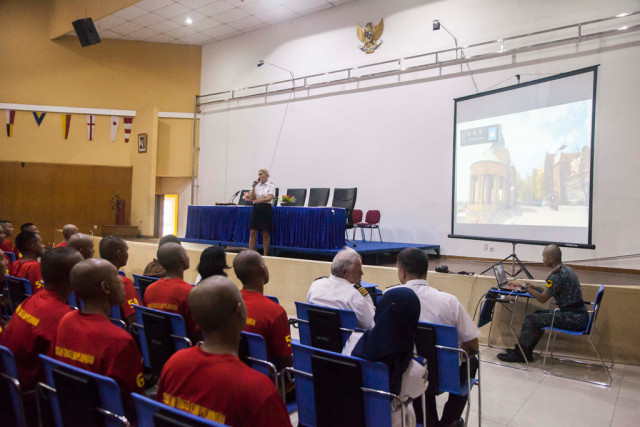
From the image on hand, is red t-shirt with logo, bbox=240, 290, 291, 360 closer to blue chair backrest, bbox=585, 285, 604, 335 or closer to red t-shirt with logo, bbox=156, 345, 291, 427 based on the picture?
red t-shirt with logo, bbox=156, 345, 291, 427

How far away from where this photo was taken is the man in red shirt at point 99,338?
1537mm

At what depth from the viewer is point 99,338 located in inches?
61.6

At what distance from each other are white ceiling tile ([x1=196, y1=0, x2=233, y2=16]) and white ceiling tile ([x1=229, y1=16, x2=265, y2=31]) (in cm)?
63

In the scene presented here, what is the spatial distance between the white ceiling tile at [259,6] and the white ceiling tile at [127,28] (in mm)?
3055

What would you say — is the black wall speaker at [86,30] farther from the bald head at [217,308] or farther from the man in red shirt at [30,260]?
the bald head at [217,308]

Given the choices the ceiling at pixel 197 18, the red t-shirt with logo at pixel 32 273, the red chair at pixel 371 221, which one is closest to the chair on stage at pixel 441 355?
the red t-shirt with logo at pixel 32 273

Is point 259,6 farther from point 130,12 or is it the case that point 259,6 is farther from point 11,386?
point 11,386

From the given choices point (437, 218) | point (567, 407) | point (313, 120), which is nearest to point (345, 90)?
point (313, 120)

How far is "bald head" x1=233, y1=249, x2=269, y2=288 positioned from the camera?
7.72 ft

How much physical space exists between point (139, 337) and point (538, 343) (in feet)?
11.9

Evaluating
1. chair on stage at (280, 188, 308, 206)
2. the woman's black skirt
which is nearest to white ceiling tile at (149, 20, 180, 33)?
chair on stage at (280, 188, 308, 206)

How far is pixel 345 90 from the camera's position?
966cm

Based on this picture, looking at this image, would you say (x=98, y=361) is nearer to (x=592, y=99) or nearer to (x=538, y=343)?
(x=538, y=343)

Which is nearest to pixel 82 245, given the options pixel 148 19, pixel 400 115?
pixel 400 115
